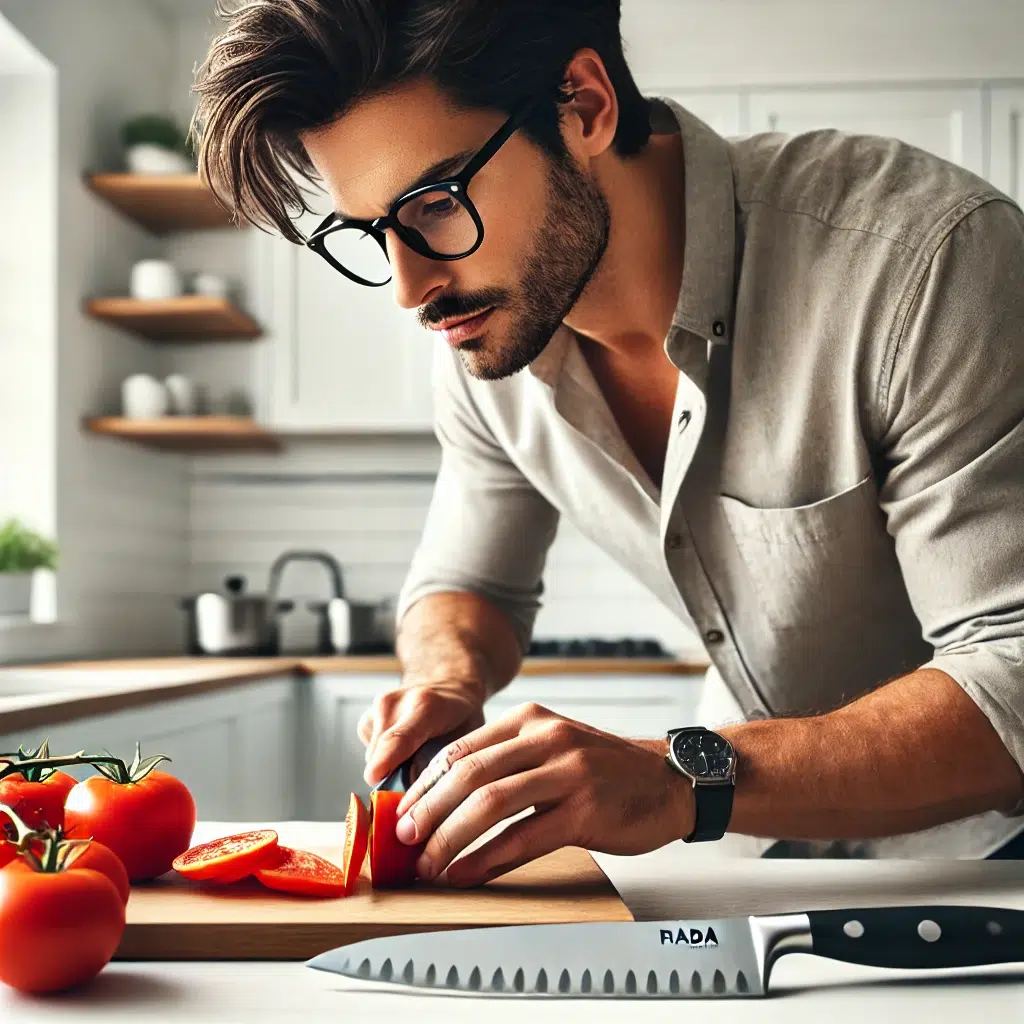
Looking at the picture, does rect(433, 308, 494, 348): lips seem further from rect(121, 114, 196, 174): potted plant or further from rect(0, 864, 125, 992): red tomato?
rect(121, 114, 196, 174): potted plant

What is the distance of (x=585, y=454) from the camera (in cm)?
134

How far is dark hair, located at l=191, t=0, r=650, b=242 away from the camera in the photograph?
101cm

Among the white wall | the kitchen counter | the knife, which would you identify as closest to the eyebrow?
the knife

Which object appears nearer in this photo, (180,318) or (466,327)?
(466,327)

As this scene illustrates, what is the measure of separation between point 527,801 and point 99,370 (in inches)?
104

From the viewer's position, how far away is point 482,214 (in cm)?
107

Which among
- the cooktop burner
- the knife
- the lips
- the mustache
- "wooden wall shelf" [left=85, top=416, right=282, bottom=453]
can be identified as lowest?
the cooktop burner

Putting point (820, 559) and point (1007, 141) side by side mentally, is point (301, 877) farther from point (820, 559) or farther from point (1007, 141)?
point (1007, 141)

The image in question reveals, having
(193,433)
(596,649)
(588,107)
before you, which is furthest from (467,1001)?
(193,433)

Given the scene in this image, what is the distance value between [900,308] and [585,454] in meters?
0.41

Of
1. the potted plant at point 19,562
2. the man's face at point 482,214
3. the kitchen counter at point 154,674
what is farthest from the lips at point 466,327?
the potted plant at point 19,562

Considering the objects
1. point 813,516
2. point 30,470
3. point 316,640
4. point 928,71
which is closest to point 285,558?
point 316,640

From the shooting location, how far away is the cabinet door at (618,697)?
9.02ft

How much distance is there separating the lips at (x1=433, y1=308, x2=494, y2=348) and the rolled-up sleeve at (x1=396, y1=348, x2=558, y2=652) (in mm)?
323
